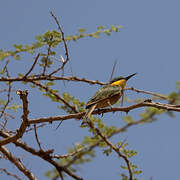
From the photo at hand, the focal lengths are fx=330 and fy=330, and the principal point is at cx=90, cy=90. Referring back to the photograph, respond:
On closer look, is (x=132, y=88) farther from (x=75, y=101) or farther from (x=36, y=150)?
(x=36, y=150)

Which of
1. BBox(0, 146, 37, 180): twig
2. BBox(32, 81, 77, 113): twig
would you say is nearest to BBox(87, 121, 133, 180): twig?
BBox(32, 81, 77, 113): twig

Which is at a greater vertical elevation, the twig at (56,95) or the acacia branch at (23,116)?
the twig at (56,95)

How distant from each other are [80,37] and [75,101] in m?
0.67

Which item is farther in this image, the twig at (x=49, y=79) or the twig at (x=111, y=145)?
the twig at (x=49, y=79)

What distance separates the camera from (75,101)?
327cm

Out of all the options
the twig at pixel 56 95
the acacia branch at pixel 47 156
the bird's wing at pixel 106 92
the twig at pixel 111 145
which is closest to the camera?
the twig at pixel 111 145

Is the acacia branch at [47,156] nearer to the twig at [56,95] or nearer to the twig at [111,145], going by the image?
the twig at [111,145]

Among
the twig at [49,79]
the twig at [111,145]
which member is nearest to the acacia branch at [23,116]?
the twig at [49,79]

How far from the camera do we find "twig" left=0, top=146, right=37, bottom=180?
8.90 ft

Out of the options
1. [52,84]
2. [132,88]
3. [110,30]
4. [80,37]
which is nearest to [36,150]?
[52,84]

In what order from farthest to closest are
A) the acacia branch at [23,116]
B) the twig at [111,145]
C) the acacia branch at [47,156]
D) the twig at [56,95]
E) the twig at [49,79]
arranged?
the twig at [56,95]
the twig at [49,79]
the acacia branch at [47,156]
the twig at [111,145]
the acacia branch at [23,116]

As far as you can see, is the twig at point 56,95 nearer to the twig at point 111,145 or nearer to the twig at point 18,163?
the twig at point 111,145

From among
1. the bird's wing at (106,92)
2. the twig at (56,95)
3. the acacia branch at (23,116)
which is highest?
the bird's wing at (106,92)

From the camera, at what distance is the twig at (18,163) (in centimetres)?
271
